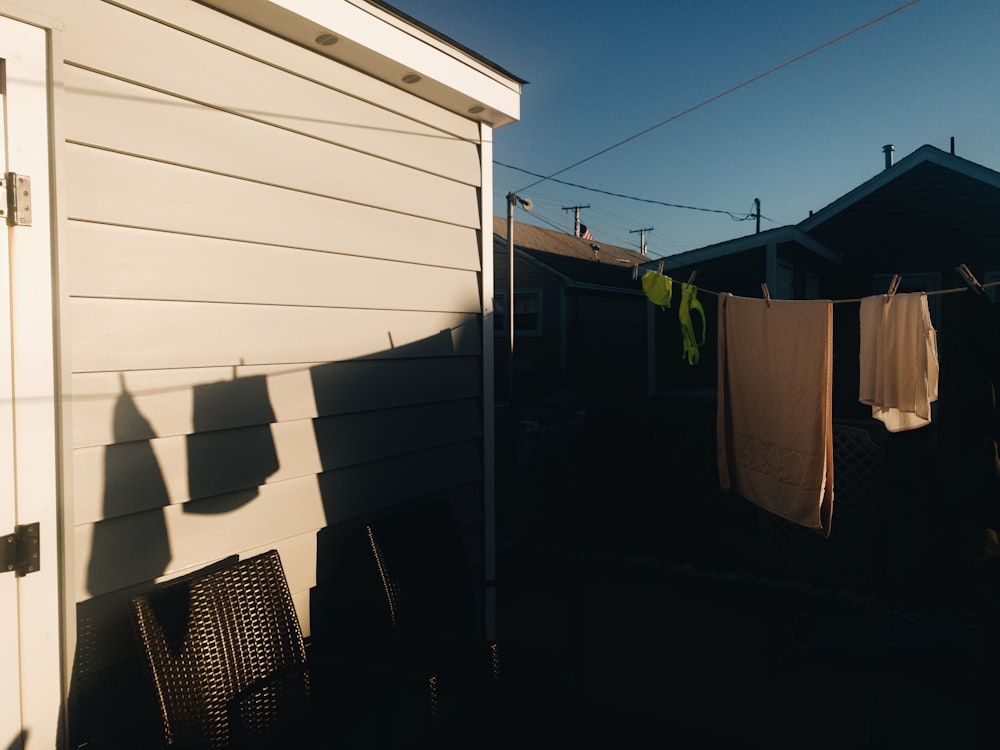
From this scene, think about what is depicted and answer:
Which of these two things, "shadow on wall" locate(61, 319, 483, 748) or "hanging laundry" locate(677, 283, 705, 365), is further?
"hanging laundry" locate(677, 283, 705, 365)

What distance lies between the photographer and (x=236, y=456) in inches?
90.5

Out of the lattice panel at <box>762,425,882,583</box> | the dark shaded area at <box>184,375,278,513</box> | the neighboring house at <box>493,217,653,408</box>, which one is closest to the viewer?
the dark shaded area at <box>184,375,278,513</box>

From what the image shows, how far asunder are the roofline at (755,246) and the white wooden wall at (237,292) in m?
7.17

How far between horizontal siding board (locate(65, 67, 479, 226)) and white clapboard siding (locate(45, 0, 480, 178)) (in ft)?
0.15

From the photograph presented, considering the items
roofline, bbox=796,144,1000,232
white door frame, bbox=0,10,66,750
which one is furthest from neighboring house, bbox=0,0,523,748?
roofline, bbox=796,144,1000,232

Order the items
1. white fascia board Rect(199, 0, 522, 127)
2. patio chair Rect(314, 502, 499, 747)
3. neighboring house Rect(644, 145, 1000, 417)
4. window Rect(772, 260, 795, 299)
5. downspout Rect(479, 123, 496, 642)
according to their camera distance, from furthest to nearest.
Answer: neighboring house Rect(644, 145, 1000, 417), window Rect(772, 260, 795, 299), downspout Rect(479, 123, 496, 642), patio chair Rect(314, 502, 499, 747), white fascia board Rect(199, 0, 522, 127)

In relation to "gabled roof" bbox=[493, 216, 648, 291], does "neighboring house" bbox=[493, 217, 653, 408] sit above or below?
below

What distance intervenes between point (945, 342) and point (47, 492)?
3350mm

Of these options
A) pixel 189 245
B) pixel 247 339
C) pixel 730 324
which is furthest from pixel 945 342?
pixel 189 245

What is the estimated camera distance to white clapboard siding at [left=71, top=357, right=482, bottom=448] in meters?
1.89

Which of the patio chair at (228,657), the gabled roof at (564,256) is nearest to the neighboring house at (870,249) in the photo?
the gabled roof at (564,256)

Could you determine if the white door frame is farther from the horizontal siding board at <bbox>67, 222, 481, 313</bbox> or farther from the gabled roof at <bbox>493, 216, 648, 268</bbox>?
the gabled roof at <bbox>493, 216, 648, 268</bbox>

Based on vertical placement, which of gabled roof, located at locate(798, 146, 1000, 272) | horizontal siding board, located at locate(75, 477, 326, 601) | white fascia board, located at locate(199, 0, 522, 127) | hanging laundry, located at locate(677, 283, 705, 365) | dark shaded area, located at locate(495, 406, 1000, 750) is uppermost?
gabled roof, located at locate(798, 146, 1000, 272)

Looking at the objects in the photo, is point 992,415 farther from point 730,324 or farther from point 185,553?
point 185,553
